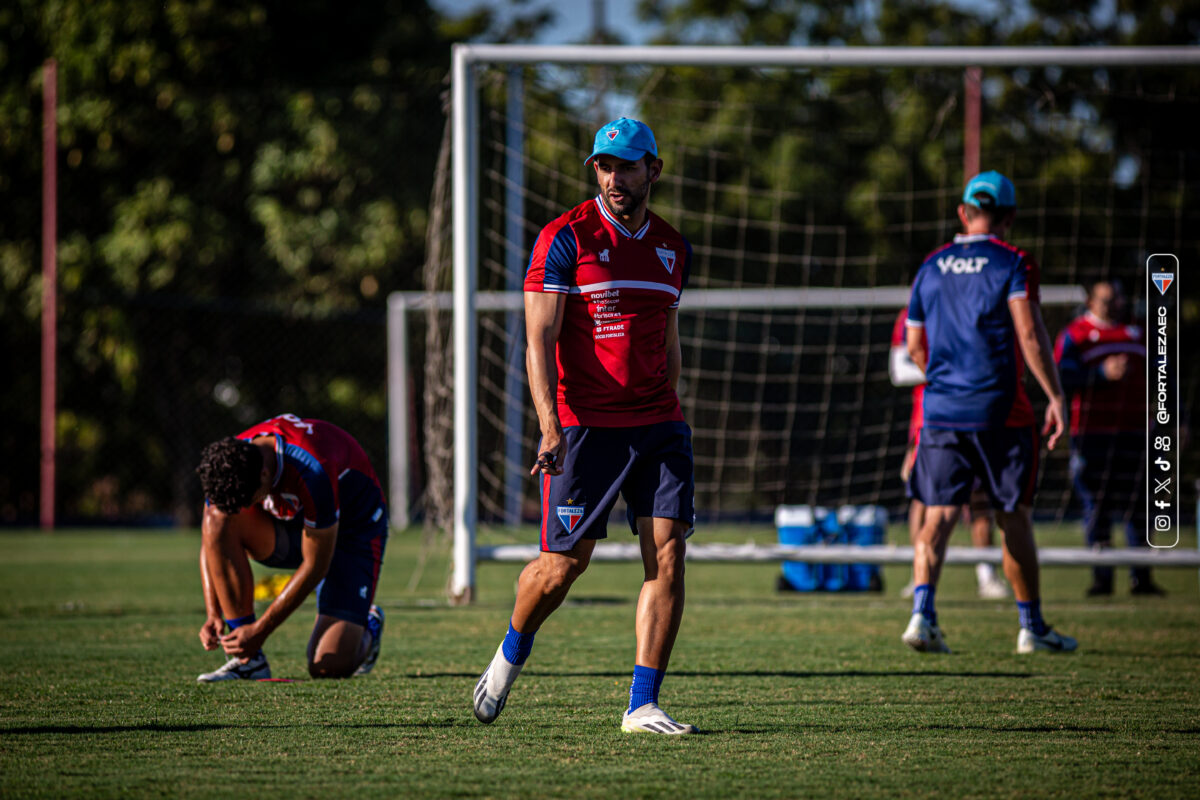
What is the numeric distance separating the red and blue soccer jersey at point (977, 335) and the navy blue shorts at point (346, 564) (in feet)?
8.74

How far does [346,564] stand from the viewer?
18.5 ft

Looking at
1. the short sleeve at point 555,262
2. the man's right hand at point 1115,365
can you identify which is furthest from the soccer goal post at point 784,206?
the short sleeve at point 555,262

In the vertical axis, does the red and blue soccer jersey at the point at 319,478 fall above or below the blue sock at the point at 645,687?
above

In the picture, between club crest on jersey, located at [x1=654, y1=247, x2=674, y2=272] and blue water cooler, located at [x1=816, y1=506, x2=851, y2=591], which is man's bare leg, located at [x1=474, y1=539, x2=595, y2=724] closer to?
club crest on jersey, located at [x1=654, y1=247, x2=674, y2=272]

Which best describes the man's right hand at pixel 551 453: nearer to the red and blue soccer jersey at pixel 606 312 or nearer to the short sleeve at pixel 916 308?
the red and blue soccer jersey at pixel 606 312

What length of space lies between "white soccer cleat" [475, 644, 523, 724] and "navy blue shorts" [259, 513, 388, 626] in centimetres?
136

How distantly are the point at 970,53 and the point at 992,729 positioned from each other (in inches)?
197

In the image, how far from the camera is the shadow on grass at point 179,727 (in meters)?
4.28

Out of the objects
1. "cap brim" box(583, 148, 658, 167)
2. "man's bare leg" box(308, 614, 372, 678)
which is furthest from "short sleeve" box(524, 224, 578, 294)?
"man's bare leg" box(308, 614, 372, 678)

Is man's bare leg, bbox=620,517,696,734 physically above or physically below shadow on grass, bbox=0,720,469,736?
above

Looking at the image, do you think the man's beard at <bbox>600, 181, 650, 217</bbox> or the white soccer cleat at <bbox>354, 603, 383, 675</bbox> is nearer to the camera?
the man's beard at <bbox>600, 181, 650, 217</bbox>

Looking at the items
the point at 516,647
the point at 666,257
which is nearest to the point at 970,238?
the point at 666,257

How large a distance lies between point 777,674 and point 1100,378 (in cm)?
457

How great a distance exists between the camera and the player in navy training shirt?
20.0ft
